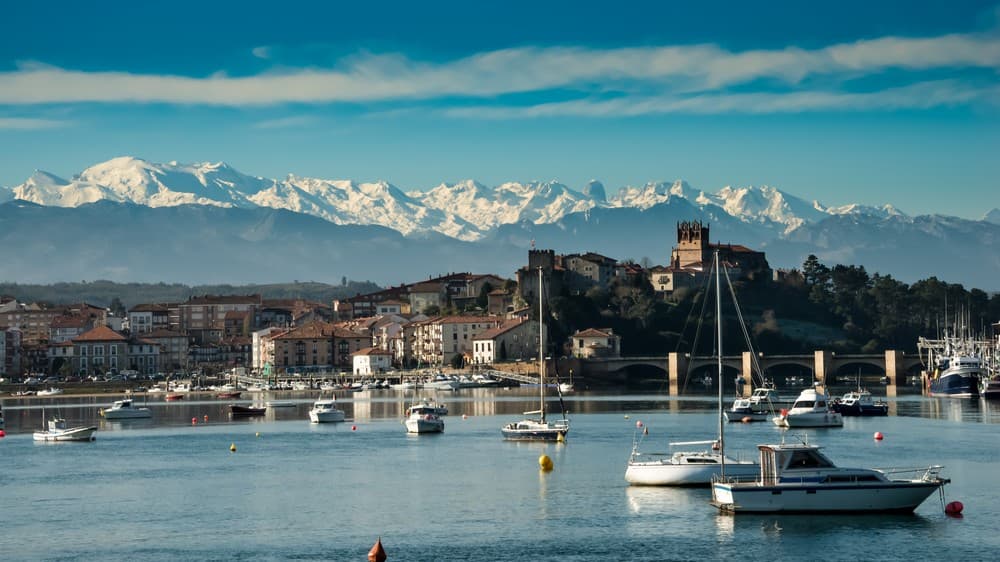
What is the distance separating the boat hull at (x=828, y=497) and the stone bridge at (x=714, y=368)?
84.2 meters

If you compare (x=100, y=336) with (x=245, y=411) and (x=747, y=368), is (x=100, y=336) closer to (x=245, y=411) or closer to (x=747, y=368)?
(x=747, y=368)

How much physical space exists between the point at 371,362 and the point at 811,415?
91289mm

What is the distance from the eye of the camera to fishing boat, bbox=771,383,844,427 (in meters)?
76.3

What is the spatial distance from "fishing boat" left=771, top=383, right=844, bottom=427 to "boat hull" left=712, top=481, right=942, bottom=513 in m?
34.5

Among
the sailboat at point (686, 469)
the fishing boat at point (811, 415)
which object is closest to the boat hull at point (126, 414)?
the fishing boat at point (811, 415)

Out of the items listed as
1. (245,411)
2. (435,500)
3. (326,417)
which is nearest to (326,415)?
Result: (326,417)

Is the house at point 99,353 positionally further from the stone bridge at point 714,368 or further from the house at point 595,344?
the stone bridge at point 714,368

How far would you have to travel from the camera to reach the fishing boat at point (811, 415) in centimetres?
7631

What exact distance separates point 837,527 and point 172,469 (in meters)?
28.3

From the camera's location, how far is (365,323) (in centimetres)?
18662

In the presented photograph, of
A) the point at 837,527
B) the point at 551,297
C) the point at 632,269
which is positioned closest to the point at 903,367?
the point at 551,297

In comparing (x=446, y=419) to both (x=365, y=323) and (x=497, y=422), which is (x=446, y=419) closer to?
(x=497, y=422)

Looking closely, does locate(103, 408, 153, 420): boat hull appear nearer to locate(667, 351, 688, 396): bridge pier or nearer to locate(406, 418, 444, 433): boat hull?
locate(406, 418, 444, 433): boat hull

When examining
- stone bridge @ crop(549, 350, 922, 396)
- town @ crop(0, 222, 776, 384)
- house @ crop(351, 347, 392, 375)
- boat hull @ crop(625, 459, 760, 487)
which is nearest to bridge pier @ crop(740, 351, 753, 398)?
stone bridge @ crop(549, 350, 922, 396)
